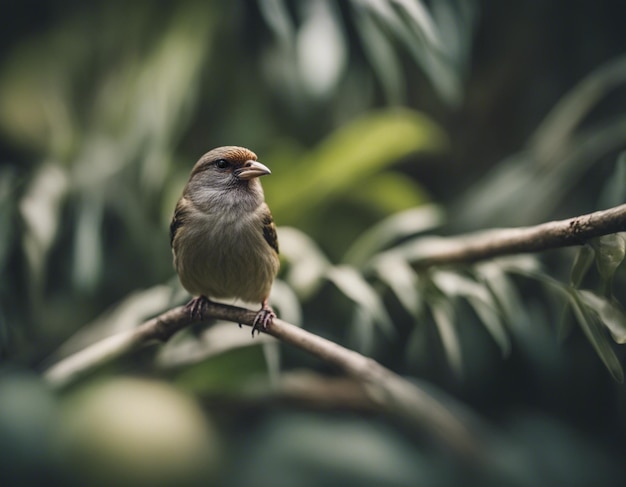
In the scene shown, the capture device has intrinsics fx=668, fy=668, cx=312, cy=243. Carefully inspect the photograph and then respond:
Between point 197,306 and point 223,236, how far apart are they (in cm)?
8

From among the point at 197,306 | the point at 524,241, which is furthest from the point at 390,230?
the point at 197,306

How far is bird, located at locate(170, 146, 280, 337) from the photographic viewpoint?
697 mm

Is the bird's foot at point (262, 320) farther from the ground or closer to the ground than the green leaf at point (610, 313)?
farther from the ground

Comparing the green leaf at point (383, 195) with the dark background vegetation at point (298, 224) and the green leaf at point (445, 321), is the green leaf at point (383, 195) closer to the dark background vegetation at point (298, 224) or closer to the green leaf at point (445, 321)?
the dark background vegetation at point (298, 224)

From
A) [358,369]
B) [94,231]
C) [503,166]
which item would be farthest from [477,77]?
[358,369]

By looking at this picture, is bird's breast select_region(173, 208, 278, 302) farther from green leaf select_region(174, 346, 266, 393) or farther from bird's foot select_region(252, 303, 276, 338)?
green leaf select_region(174, 346, 266, 393)

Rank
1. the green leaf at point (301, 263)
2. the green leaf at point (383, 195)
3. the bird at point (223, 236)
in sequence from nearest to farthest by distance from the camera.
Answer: the bird at point (223, 236) → the green leaf at point (301, 263) → the green leaf at point (383, 195)

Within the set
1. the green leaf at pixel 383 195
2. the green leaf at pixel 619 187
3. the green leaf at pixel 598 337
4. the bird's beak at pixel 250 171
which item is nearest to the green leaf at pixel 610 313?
the green leaf at pixel 598 337

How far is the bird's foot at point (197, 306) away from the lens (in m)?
0.71

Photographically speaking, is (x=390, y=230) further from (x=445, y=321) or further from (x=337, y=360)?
(x=337, y=360)

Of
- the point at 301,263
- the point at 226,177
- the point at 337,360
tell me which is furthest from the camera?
the point at 301,263

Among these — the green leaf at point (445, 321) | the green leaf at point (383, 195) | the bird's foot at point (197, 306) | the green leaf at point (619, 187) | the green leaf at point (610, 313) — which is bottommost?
the green leaf at point (445, 321)

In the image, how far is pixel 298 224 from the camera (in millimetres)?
1255

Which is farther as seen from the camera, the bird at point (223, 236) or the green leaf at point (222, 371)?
the green leaf at point (222, 371)
